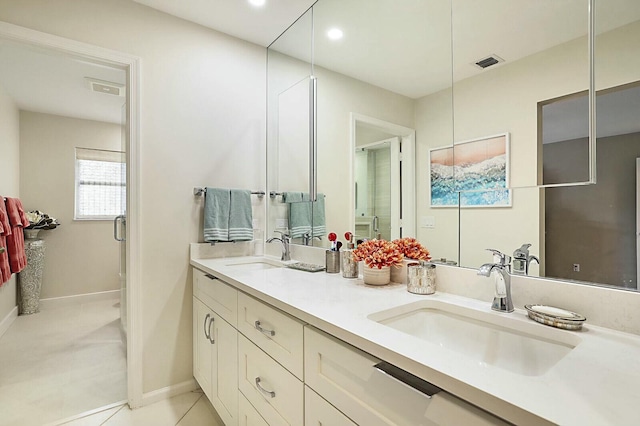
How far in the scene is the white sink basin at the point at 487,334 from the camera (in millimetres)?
855

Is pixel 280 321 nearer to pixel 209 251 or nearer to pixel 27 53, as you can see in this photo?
pixel 209 251

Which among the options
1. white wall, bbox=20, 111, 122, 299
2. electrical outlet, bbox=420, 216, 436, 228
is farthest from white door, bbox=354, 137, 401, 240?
white wall, bbox=20, 111, 122, 299

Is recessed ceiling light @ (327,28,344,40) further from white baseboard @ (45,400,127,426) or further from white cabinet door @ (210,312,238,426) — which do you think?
white baseboard @ (45,400,127,426)

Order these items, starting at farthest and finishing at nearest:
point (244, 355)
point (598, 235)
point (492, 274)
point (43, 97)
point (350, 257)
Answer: point (43, 97), point (350, 257), point (244, 355), point (492, 274), point (598, 235)

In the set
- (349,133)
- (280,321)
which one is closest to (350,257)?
(280,321)

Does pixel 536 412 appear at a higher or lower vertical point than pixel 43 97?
lower

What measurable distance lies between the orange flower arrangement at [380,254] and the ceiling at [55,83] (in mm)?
2343

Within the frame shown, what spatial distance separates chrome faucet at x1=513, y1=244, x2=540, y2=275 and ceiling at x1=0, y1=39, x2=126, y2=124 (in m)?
2.83

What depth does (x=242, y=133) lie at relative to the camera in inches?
94.6

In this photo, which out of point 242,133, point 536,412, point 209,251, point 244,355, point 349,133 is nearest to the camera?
point 536,412

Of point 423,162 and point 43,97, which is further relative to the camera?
point 43,97

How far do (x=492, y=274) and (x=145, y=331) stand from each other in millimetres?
2009

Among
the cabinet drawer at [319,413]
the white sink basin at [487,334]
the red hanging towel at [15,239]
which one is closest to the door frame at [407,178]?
the white sink basin at [487,334]

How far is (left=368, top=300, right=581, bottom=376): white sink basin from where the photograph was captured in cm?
85
